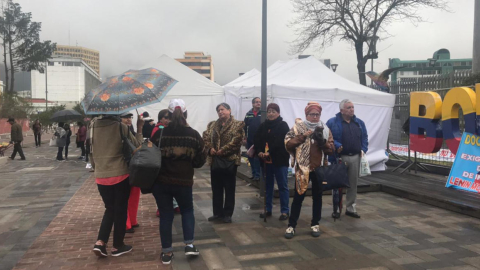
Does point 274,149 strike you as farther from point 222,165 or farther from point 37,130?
point 37,130

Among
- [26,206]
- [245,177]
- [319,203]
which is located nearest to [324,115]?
[245,177]

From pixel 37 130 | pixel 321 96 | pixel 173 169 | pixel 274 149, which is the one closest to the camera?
pixel 173 169

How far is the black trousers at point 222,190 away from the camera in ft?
18.6

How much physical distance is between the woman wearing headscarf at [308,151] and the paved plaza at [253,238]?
0.50m

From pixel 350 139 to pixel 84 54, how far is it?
199909 millimetres

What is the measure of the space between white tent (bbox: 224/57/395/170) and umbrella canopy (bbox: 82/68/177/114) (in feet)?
18.3

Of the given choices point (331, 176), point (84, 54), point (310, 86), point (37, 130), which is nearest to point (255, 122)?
point (310, 86)

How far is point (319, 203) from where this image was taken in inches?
200

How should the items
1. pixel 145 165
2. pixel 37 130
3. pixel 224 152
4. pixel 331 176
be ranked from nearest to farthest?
pixel 145 165
pixel 331 176
pixel 224 152
pixel 37 130

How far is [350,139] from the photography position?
19.2 ft

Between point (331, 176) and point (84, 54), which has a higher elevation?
point (84, 54)

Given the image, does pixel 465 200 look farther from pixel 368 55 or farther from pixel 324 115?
pixel 368 55

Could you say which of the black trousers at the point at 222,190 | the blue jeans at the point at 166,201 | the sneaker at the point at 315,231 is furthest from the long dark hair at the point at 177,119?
the sneaker at the point at 315,231

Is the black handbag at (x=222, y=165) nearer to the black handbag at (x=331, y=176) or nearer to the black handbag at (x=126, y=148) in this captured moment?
the black handbag at (x=331, y=176)
